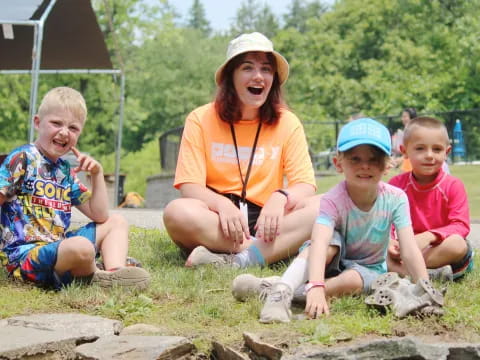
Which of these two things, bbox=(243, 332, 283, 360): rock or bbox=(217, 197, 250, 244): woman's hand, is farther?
bbox=(217, 197, 250, 244): woman's hand

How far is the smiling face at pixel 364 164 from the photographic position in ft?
11.0

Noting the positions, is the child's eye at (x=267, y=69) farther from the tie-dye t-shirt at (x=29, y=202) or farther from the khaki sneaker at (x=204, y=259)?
the tie-dye t-shirt at (x=29, y=202)

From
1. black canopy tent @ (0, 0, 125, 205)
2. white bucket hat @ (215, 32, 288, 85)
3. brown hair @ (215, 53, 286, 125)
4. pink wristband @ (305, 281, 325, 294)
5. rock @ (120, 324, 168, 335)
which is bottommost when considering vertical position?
rock @ (120, 324, 168, 335)

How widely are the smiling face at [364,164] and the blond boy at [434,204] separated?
0.71 meters

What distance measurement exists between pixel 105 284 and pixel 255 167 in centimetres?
132

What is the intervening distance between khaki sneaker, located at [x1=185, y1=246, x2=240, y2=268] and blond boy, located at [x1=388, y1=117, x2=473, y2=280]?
3.02ft

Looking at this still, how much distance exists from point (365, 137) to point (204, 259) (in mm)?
1330

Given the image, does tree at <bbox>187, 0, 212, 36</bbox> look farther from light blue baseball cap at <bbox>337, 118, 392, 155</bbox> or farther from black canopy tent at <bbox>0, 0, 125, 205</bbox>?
light blue baseball cap at <bbox>337, 118, 392, 155</bbox>

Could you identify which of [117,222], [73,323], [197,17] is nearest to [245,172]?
[117,222]

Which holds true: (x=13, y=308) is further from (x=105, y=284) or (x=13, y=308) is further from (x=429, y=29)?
(x=429, y=29)

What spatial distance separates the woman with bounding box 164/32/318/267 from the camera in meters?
4.22

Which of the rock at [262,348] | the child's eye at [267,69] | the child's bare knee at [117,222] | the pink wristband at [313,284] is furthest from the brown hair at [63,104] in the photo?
the rock at [262,348]

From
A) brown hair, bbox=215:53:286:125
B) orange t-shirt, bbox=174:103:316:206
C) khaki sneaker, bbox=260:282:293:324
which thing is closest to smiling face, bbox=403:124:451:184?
orange t-shirt, bbox=174:103:316:206

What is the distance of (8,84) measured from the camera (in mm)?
25734
